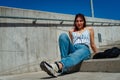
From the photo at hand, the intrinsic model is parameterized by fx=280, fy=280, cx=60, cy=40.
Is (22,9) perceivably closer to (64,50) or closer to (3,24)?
(3,24)

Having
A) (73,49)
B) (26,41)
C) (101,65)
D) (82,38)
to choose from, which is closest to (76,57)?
(73,49)

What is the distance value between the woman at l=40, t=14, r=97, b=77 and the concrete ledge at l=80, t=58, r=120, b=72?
131 millimetres

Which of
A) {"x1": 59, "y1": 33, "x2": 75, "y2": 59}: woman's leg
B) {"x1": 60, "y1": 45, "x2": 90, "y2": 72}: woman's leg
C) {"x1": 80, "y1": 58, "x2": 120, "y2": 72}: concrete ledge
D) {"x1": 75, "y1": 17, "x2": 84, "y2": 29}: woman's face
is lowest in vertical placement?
{"x1": 80, "y1": 58, "x2": 120, "y2": 72}: concrete ledge

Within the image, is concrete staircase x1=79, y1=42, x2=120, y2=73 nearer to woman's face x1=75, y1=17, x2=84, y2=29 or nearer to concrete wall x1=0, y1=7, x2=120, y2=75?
woman's face x1=75, y1=17, x2=84, y2=29

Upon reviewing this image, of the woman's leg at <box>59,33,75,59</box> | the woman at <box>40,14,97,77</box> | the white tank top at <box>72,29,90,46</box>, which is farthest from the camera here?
the white tank top at <box>72,29,90,46</box>

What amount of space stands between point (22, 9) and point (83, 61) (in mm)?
2164

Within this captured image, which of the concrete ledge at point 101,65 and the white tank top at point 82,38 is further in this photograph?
the white tank top at point 82,38

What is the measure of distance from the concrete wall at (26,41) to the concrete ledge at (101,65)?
1736 millimetres

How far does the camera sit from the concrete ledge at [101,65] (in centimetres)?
388

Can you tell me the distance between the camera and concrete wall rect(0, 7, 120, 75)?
5.44 meters

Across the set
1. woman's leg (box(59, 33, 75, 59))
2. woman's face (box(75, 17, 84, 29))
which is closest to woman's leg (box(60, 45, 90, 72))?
woman's leg (box(59, 33, 75, 59))

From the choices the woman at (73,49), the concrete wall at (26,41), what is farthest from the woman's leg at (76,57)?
the concrete wall at (26,41)

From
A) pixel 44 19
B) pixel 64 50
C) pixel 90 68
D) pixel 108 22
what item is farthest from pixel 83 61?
pixel 108 22

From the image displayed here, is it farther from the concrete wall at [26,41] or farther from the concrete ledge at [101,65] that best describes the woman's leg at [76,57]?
the concrete wall at [26,41]
